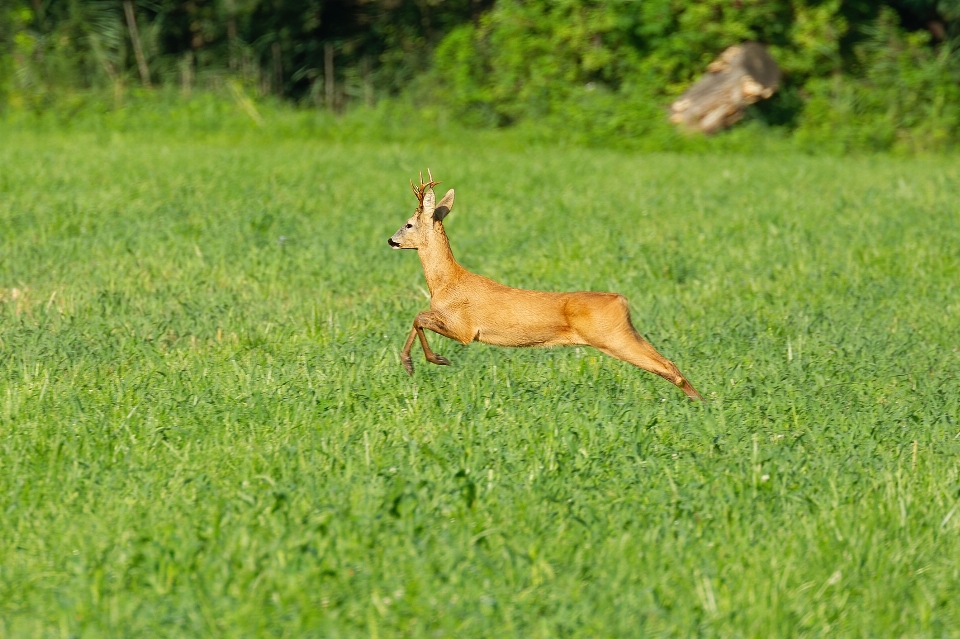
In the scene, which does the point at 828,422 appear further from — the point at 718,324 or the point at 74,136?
the point at 74,136

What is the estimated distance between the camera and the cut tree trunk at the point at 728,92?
20016 mm

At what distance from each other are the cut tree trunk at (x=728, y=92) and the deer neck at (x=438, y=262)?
13.9 meters

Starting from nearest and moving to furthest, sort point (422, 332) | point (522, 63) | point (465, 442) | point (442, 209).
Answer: point (465, 442)
point (422, 332)
point (442, 209)
point (522, 63)

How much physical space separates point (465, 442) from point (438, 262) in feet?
5.31

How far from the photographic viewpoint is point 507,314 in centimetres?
672

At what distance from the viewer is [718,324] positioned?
9.04 metres

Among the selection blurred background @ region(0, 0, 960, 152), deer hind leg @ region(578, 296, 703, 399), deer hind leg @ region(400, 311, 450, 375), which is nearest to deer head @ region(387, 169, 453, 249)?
deer hind leg @ region(400, 311, 450, 375)

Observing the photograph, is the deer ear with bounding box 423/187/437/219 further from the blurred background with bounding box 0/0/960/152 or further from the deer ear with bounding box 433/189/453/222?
the blurred background with bounding box 0/0/960/152

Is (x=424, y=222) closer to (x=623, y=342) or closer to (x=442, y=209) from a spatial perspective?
(x=442, y=209)

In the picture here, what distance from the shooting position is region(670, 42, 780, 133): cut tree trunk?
65.7 feet

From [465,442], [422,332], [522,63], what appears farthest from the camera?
[522,63]

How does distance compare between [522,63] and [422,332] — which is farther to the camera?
[522,63]

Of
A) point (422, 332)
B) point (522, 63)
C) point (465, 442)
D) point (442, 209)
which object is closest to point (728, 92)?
point (522, 63)

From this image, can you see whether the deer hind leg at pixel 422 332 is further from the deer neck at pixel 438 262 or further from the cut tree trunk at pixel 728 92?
the cut tree trunk at pixel 728 92
